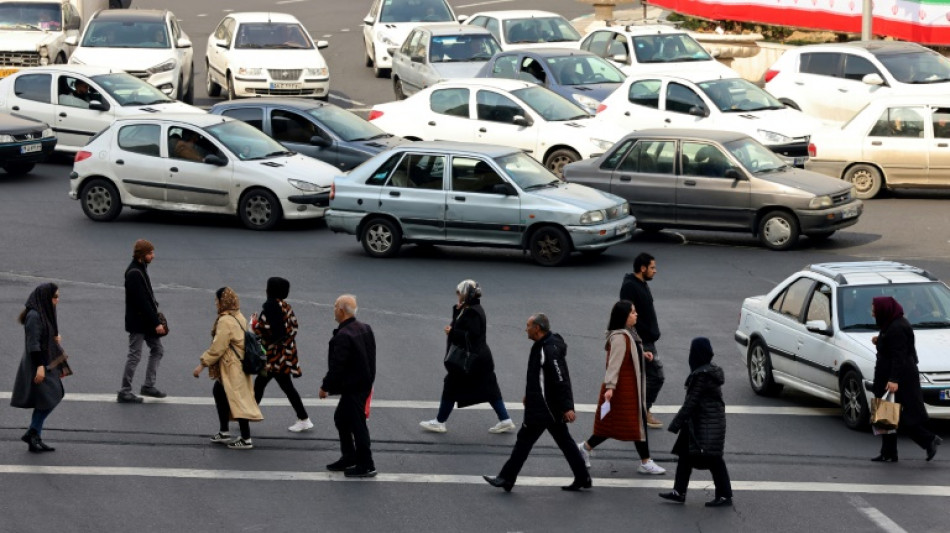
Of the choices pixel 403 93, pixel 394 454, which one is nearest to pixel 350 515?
pixel 394 454

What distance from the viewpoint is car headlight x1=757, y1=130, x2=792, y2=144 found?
89.1 ft

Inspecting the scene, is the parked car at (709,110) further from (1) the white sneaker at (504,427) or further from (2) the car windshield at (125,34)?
(1) the white sneaker at (504,427)

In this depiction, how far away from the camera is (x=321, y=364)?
1666cm

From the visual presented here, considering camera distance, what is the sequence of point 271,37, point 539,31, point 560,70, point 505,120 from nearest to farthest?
point 505,120, point 560,70, point 271,37, point 539,31

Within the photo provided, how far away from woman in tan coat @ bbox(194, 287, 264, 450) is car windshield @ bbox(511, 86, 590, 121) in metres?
14.0

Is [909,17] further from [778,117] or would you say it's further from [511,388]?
[511,388]

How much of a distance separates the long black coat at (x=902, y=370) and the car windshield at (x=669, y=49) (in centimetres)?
1950

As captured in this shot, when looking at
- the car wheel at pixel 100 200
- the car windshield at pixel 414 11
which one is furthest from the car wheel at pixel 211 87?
the car wheel at pixel 100 200

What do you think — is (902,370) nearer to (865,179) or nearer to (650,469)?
(650,469)

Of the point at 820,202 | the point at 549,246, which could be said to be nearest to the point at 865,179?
the point at 820,202

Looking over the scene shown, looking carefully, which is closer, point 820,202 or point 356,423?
point 356,423

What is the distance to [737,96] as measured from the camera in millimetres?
28281

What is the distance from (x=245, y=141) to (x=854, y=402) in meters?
12.5

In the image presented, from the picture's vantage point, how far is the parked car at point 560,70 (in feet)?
101
